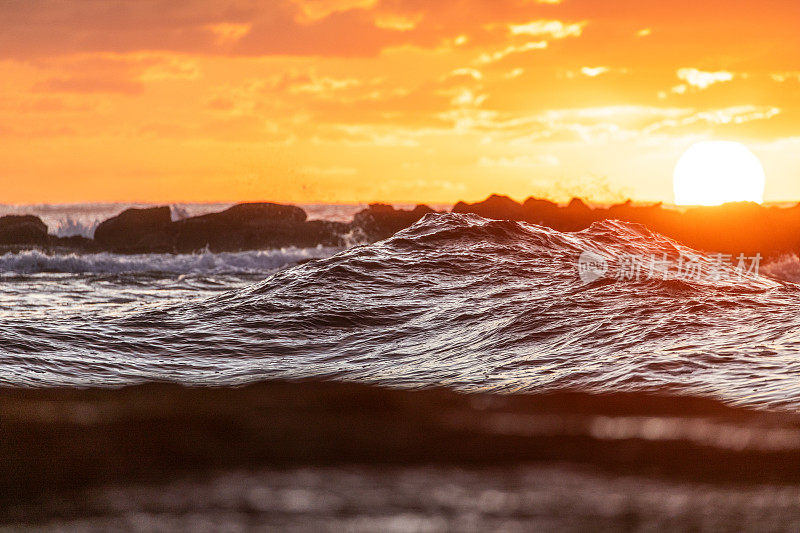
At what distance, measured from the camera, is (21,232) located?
31.3 meters

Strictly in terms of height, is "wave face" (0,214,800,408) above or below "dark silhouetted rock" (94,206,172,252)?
below

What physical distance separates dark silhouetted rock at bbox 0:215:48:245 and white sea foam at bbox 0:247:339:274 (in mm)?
4992

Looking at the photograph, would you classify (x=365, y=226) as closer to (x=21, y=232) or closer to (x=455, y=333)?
(x=21, y=232)

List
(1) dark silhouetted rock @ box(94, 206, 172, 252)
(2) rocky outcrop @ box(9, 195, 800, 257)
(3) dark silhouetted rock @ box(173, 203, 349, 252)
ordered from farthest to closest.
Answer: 1. (1) dark silhouetted rock @ box(94, 206, 172, 252)
2. (3) dark silhouetted rock @ box(173, 203, 349, 252)
3. (2) rocky outcrop @ box(9, 195, 800, 257)

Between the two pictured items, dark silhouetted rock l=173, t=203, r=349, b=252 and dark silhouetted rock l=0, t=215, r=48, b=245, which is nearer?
dark silhouetted rock l=173, t=203, r=349, b=252

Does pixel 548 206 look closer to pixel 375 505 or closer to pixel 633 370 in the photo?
pixel 633 370

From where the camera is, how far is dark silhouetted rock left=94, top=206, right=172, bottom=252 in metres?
30.6

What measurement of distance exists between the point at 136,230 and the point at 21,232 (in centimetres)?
436

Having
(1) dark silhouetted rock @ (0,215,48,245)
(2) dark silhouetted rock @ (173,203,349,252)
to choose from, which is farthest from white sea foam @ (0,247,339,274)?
(1) dark silhouetted rock @ (0,215,48,245)

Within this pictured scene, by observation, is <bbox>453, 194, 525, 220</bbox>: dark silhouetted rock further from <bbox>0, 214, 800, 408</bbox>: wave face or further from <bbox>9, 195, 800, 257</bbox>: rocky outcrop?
<bbox>0, 214, 800, 408</bbox>: wave face

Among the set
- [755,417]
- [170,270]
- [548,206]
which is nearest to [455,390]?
[755,417]

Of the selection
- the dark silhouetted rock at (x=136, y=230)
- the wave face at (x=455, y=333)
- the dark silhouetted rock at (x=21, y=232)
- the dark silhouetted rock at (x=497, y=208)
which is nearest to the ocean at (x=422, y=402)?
the wave face at (x=455, y=333)

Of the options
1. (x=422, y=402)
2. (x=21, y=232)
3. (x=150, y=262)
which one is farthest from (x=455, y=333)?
(x=21, y=232)

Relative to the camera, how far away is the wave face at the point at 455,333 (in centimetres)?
636
